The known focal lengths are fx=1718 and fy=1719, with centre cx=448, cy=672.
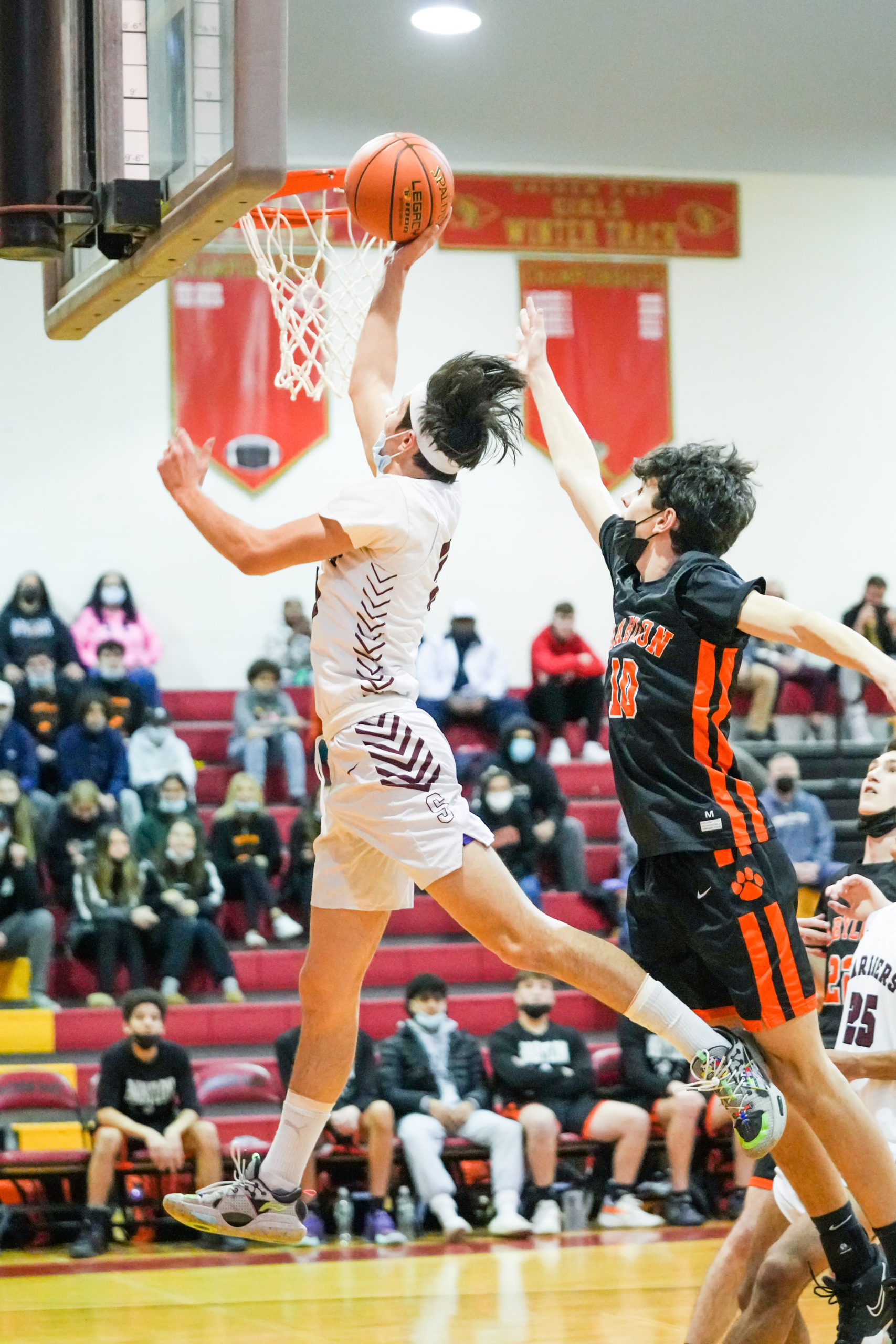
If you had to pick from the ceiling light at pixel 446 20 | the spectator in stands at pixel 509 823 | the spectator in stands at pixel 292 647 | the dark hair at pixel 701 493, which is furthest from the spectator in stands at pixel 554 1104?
the ceiling light at pixel 446 20

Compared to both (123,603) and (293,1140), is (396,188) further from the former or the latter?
(123,603)

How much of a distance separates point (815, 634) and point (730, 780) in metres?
0.61

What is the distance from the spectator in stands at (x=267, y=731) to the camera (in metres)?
13.1

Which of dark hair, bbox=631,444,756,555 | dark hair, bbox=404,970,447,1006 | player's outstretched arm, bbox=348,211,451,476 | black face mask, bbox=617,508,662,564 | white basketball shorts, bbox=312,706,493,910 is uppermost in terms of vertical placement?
player's outstretched arm, bbox=348,211,451,476

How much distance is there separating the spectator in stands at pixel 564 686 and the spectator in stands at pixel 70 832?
416 cm

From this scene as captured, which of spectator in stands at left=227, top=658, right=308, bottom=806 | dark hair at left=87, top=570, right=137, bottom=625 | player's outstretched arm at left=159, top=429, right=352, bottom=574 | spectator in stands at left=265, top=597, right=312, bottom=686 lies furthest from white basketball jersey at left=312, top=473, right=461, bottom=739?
dark hair at left=87, top=570, right=137, bottom=625

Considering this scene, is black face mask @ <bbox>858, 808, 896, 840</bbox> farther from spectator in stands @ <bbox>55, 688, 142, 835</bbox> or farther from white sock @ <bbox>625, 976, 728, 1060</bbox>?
spectator in stands @ <bbox>55, 688, 142, 835</bbox>

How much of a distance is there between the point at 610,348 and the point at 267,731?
17.1ft

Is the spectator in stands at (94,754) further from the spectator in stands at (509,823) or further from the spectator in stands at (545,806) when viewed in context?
the spectator in stands at (545,806)

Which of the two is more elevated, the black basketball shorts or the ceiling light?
the ceiling light

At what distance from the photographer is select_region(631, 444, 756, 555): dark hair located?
14.7 feet

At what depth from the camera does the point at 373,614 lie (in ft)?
14.6

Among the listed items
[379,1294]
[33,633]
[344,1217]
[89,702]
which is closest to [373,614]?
[379,1294]

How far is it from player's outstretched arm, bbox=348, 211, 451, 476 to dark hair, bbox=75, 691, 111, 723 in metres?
7.75
